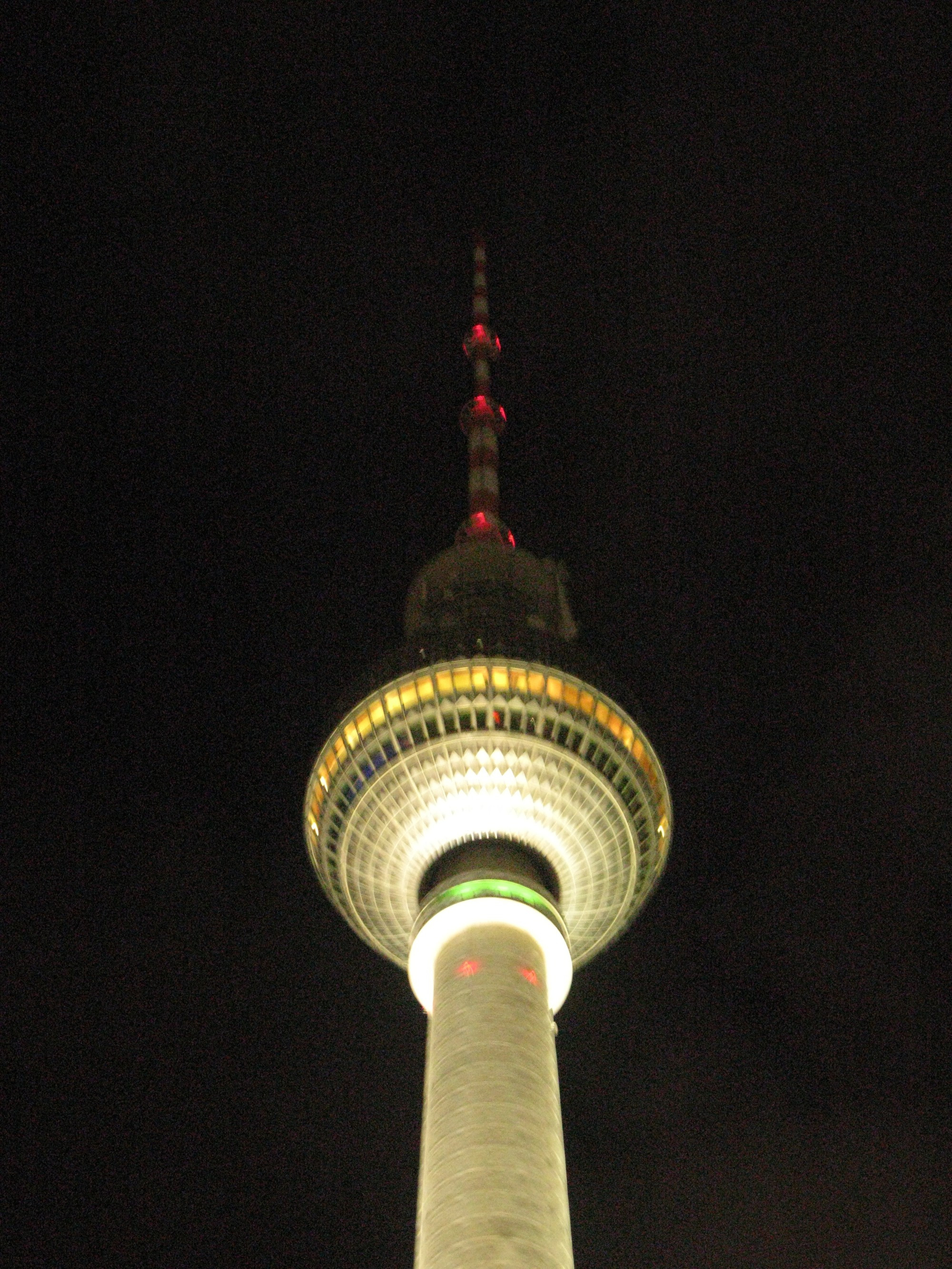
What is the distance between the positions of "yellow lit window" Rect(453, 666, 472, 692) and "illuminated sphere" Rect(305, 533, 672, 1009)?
1.2 inches

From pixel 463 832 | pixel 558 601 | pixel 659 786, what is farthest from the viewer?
pixel 558 601

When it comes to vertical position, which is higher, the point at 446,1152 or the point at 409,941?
the point at 409,941

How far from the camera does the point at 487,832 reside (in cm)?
2797

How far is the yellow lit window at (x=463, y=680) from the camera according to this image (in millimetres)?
28641

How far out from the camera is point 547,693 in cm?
2889

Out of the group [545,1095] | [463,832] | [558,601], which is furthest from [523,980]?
[558,601]

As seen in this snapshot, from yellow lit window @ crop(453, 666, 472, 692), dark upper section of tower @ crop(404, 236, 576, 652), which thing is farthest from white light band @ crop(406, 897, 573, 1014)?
dark upper section of tower @ crop(404, 236, 576, 652)

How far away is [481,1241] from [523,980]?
5612 millimetres

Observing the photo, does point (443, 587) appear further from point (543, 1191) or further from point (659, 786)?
point (543, 1191)

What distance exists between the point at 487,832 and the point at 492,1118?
749cm

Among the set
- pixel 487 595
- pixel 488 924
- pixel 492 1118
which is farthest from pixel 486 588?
pixel 492 1118

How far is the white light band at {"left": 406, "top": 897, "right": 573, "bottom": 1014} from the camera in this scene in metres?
25.9

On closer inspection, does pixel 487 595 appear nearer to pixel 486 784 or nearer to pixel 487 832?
pixel 486 784

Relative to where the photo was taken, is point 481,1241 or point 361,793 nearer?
point 481,1241
